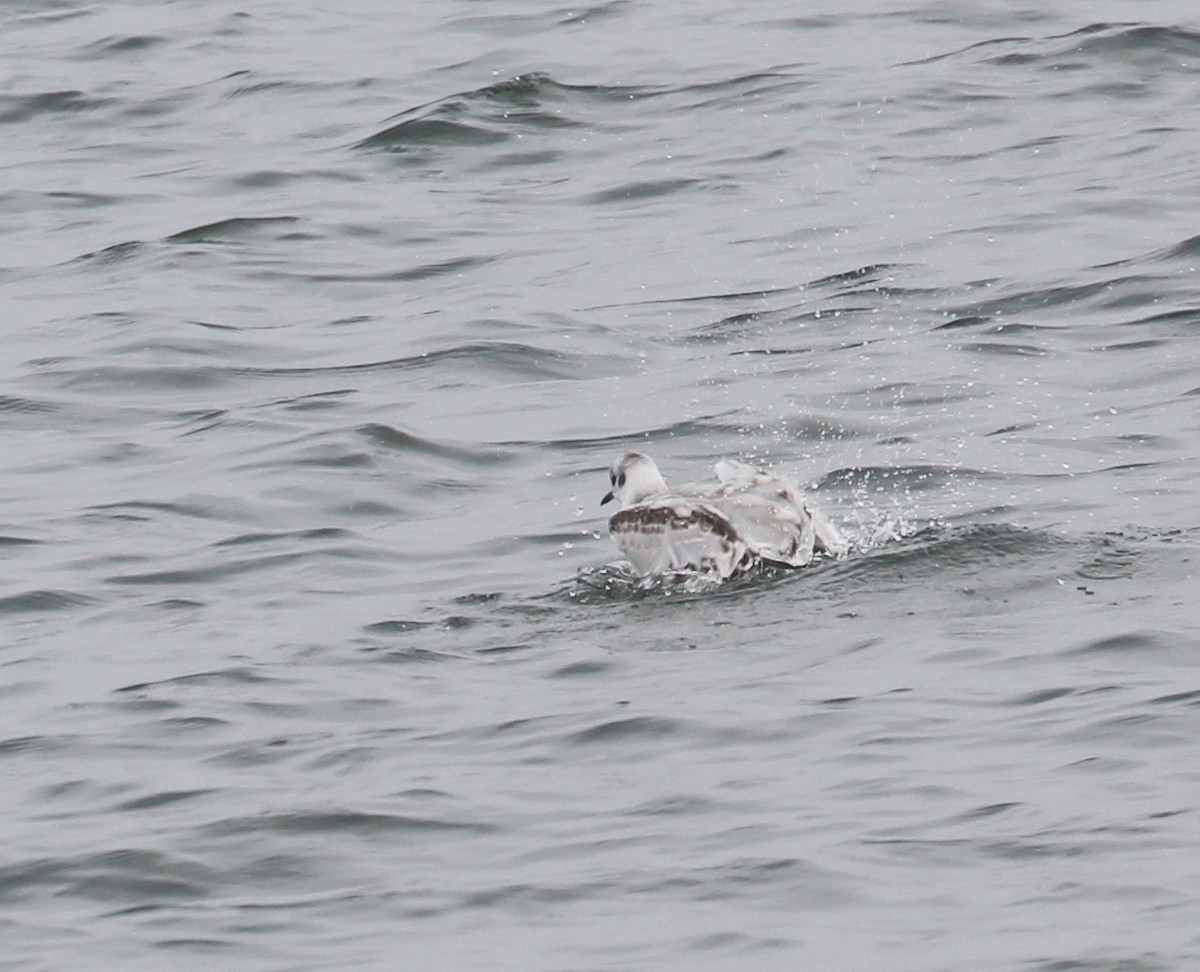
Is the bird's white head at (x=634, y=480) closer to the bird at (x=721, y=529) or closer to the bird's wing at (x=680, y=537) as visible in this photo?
the bird at (x=721, y=529)

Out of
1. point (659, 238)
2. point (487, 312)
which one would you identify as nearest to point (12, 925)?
point (487, 312)

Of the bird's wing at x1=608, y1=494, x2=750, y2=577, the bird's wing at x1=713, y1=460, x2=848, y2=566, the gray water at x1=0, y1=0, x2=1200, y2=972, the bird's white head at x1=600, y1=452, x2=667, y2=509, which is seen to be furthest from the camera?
the bird's white head at x1=600, y1=452, x2=667, y2=509

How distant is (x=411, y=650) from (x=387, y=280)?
7.20 metres

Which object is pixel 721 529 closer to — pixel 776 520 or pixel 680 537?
pixel 680 537

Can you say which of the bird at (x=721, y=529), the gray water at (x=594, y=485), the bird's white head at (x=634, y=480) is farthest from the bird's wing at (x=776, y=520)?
the bird's white head at (x=634, y=480)

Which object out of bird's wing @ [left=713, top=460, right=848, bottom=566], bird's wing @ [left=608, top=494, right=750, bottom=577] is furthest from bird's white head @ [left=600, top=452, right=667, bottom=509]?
bird's wing @ [left=608, top=494, right=750, bottom=577]

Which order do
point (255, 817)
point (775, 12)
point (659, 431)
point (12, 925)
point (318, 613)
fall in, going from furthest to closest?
point (775, 12)
point (659, 431)
point (318, 613)
point (255, 817)
point (12, 925)

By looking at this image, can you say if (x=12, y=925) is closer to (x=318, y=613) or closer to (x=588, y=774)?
(x=588, y=774)

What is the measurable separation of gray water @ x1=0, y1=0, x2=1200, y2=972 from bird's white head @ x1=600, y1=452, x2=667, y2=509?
1.09 ft

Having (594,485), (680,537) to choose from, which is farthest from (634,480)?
(594,485)

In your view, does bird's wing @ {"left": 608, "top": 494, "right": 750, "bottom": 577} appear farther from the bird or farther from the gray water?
the gray water

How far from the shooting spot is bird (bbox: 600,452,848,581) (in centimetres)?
1027

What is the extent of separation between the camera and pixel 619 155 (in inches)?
765

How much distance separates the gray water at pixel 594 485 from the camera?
7543 millimetres
